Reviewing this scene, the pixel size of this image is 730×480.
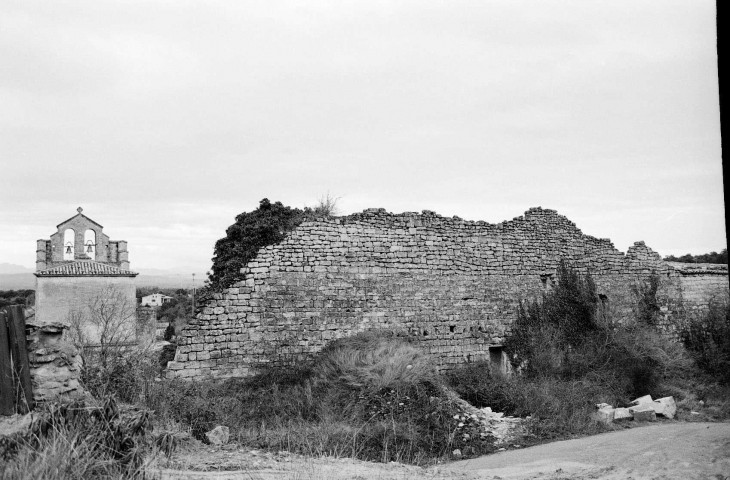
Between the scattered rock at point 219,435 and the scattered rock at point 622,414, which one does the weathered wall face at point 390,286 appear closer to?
the scattered rock at point 219,435

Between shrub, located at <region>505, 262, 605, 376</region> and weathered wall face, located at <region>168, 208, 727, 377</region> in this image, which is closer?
weathered wall face, located at <region>168, 208, 727, 377</region>

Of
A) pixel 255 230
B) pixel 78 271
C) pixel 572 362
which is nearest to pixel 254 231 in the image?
pixel 255 230

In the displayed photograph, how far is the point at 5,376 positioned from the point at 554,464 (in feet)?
21.7

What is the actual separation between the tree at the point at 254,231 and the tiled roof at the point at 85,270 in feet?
59.4

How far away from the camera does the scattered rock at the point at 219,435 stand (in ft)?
26.6

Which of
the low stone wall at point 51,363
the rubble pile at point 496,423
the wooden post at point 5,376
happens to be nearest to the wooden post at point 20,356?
the wooden post at point 5,376

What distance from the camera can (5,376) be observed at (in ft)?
18.0

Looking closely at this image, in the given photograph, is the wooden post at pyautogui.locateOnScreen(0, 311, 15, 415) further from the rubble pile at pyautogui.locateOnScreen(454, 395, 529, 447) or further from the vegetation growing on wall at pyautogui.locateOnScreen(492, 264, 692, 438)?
the vegetation growing on wall at pyautogui.locateOnScreen(492, 264, 692, 438)

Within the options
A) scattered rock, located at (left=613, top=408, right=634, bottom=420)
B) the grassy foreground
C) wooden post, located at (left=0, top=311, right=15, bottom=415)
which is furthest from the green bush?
wooden post, located at (left=0, top=311, right=15, bottom=415)

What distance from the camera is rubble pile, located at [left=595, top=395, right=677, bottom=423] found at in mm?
10891

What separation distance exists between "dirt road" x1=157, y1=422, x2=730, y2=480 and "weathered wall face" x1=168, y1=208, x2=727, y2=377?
3.90 metres

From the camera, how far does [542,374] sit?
13.1m

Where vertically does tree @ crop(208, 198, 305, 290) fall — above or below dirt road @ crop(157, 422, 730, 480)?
above

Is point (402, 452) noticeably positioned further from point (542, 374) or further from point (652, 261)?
point (652, 261)
